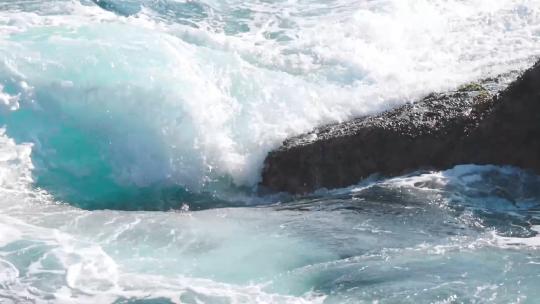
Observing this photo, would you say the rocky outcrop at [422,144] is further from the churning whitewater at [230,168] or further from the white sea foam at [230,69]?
the white sea foam at [230,69]

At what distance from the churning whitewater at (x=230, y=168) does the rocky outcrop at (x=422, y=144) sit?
0.71 ft

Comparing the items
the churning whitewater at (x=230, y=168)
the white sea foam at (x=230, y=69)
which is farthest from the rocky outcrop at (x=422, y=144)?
the white sea foam at (x=230, y=69)

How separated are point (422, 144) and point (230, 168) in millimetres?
2647

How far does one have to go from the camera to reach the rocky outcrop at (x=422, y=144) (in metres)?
9.30

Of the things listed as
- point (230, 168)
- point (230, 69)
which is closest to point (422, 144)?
point (230, 168)

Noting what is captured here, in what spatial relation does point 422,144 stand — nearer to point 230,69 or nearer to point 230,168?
point 230,168

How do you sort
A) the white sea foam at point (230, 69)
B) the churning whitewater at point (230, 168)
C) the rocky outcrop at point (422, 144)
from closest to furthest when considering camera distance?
the churning whitewater at point (230, 168), the rocky outcrop at point (422, 144), the white sea foam at point (230, 69)

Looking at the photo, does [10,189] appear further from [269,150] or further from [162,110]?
[269,150]

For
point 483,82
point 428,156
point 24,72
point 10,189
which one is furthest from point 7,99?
point 483,82

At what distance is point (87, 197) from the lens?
920cm

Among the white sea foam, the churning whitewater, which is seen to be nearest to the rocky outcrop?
the churning whitewater

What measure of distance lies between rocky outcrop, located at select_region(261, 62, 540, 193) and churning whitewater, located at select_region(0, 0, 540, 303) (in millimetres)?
217

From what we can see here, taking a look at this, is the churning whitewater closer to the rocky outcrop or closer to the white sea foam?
the white sea foam

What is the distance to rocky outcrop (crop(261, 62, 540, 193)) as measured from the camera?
930 centimetres
